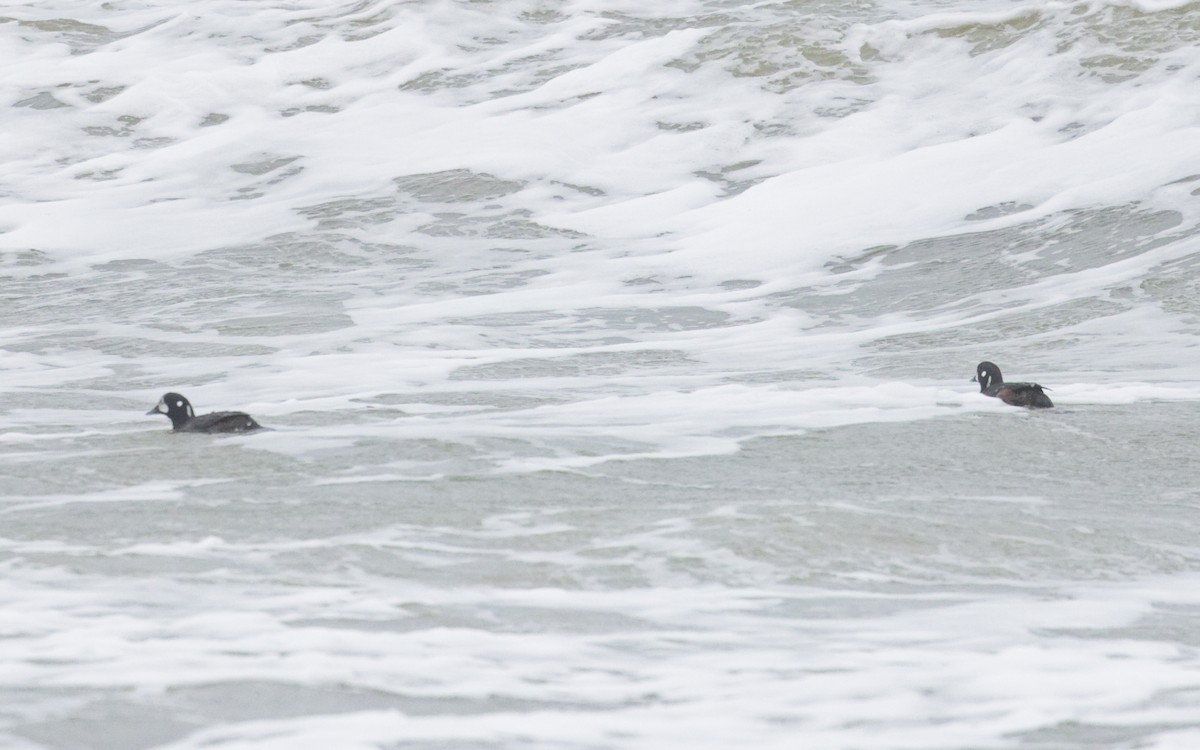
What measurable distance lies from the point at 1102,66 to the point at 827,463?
1466 centimetres

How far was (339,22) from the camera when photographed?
28031 mm

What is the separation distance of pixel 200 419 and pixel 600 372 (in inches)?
149

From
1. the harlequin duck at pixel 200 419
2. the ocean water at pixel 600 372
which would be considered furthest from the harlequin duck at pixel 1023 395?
the harlequin duck at pixel 200 419

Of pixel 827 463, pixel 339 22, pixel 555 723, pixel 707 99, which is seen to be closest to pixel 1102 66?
pixel 707 99

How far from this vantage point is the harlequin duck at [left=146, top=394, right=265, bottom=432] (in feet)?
32.3

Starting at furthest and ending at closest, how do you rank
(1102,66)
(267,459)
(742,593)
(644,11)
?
(644,11)
(1102,66)
(267,459)
(742,593)

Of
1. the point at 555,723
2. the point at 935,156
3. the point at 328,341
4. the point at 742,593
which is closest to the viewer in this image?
the point at 555,723

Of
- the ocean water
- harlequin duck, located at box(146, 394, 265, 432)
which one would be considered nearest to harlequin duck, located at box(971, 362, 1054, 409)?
the ocean water

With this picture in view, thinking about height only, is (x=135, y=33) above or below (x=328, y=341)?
above

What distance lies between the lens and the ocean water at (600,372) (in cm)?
550

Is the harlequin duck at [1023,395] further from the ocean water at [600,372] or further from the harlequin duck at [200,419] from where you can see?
the harlequin duck at [200,419]

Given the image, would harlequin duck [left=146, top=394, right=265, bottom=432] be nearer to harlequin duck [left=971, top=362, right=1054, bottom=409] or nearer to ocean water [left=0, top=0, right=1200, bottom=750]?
ocean water [left=0, top=0, right=1200, bottom=750]

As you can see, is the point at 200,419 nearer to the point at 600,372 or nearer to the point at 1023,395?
the point at 600,372

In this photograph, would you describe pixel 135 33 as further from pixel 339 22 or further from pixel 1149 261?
pixel 1149 261
